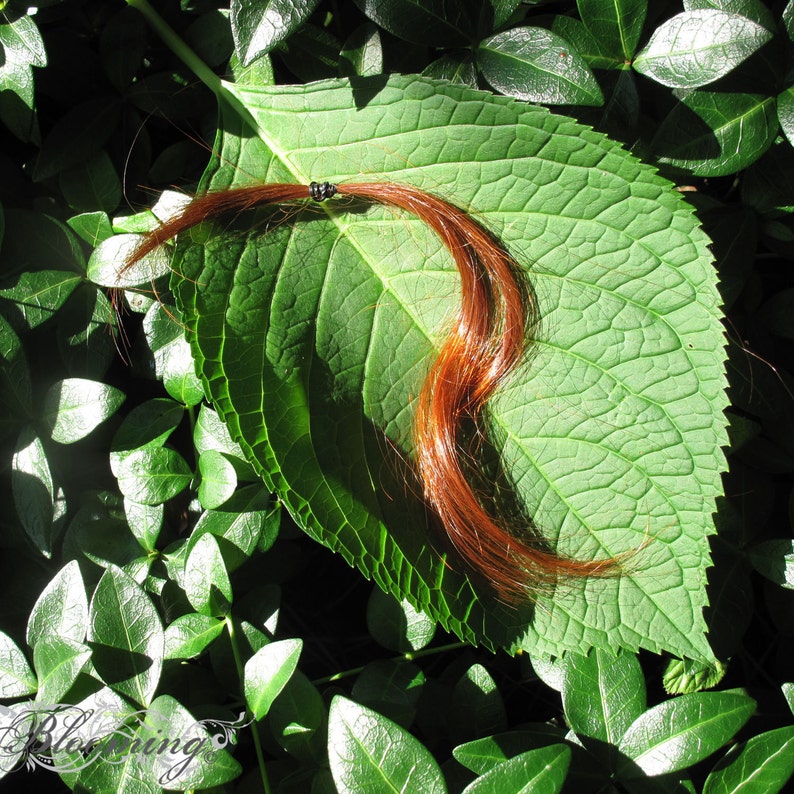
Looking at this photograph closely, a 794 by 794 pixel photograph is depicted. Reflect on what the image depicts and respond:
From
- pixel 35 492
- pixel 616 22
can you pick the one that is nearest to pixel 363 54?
pixel 616 22

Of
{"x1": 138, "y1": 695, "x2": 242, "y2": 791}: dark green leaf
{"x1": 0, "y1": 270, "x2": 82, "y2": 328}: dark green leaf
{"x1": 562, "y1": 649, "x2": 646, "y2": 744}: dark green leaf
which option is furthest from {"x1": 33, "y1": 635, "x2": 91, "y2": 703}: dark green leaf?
{"x1": 562, "y1": 649, "x2": 646, "y2": 744}: dark green leaf

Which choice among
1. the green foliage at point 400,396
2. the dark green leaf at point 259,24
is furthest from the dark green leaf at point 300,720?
the dark green leaf at point 259,24

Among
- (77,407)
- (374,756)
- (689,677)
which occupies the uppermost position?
(77,407)

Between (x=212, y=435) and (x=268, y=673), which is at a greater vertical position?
(x=212, y=435)

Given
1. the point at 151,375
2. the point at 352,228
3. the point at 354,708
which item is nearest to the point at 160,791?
the point at 354,708

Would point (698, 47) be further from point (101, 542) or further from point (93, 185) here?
point (101, 542)

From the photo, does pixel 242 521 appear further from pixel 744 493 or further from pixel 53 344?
pixel 744 493

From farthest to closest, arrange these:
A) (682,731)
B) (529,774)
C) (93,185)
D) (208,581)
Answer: (93,185), (208,581), (682,731), (529,774)
